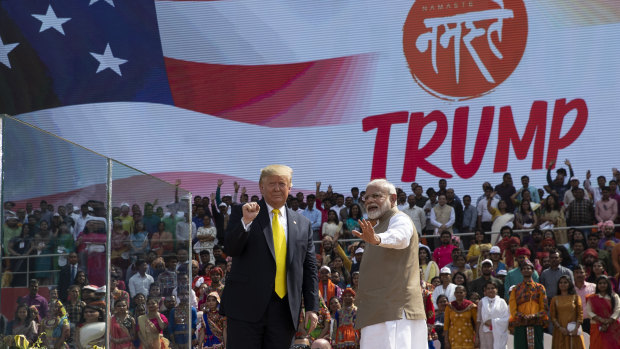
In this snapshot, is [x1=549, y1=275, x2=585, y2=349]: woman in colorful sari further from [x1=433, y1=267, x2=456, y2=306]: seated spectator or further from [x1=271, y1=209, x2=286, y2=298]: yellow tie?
[x1=271, y1=209, x2=286, y2=298]: yellow tie

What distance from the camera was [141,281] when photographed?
5668mm

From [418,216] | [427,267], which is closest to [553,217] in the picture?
[418,216]

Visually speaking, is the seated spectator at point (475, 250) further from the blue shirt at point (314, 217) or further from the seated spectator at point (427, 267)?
the blue shirt at point (314, 217)

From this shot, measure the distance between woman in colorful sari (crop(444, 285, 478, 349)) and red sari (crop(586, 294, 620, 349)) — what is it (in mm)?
1428

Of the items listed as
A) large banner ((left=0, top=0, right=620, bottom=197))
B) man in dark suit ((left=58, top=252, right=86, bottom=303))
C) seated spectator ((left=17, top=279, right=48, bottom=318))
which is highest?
large banner ((left=0, top=0, right=620, bottom=197))

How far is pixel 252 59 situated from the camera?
64.2 feet

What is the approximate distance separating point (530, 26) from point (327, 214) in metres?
6.08

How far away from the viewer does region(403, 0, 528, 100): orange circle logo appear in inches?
707

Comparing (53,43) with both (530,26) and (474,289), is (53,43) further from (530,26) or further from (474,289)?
(474,289)

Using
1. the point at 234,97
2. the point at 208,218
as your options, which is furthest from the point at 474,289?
the point at 234,97

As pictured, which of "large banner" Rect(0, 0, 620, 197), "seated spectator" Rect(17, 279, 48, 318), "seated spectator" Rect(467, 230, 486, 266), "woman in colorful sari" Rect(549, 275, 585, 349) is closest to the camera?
"seated spectator" Rect(17, 279, 48, 318)

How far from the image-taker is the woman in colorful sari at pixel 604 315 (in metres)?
10.7

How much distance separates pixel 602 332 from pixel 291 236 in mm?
6854

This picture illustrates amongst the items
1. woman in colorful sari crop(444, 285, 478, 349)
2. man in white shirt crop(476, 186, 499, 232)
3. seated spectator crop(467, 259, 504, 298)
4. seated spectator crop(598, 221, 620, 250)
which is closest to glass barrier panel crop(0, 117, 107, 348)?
woman in colorful sari crop(444, 285, 478, 349)
